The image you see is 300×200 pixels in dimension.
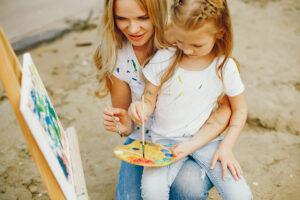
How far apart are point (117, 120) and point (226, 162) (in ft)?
1.87

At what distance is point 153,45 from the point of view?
1.47m

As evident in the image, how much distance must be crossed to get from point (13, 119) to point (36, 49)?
4.04 feet

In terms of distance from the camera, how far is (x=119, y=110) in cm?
147

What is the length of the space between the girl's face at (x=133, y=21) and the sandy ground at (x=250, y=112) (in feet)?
3.56

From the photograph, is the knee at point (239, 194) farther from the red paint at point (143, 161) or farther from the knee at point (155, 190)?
the red paint at point (143, 161)

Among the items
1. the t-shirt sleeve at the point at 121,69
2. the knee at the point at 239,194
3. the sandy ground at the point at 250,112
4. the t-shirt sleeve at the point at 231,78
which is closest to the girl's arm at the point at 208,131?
the t-shirt sleeve at the point at 231,78

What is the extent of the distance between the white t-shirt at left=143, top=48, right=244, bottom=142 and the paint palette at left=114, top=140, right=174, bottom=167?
132 millimetres

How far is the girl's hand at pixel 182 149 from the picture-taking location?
1.33m

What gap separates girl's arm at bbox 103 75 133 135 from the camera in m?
1.43

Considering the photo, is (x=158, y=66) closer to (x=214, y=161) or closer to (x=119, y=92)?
(x=119, y=92)

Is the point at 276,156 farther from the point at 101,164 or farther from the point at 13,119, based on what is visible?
the point at 13,119

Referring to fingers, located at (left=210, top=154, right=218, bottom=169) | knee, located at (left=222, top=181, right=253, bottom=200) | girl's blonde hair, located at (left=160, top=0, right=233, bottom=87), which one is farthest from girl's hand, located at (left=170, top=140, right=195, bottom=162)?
girl's blonde hair, located at (left=160, top=0, right=233, bottom=87)

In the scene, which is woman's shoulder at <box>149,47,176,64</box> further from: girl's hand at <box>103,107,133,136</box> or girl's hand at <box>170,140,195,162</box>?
girl's hand at <box>170,140,195,162</box>

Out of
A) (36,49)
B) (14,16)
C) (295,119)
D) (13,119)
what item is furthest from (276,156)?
(14,16)
